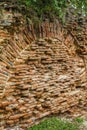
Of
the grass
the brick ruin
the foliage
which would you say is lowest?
the grass

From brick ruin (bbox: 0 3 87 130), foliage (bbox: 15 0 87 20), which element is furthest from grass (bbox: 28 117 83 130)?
foliage (bbox: 15 0 87 20)

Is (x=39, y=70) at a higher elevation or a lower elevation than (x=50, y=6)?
lower

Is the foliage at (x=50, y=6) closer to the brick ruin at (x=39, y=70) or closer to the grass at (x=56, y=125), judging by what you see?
the brick ruin at (x=39, y=70)

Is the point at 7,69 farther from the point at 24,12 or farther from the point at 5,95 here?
the point at 24,12

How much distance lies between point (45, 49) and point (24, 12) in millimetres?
866

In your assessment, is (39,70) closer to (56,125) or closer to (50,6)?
(56,125)

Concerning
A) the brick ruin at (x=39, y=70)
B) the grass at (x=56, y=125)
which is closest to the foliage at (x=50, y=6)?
the brick ruin at (x=39, y=70)

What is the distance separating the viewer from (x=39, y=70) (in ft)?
19.2

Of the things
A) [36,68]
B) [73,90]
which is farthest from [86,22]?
[36,68]

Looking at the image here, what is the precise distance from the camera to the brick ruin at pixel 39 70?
5168 mm

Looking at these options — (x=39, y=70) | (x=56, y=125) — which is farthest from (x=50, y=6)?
(x=56, y=125)

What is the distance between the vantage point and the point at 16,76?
532cm

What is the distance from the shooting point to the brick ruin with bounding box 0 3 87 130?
5168 mm

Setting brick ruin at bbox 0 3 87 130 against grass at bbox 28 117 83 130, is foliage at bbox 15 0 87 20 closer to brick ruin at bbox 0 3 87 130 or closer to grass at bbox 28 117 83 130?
brick ruin at bbox 0 3 87 130
